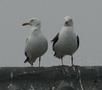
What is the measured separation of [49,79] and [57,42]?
3.37 m

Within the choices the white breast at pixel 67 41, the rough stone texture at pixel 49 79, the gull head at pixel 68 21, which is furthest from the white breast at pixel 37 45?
the rough stone texture at pixel 49 79

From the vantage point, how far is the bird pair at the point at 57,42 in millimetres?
11687

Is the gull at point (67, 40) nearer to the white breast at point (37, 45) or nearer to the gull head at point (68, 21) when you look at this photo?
the gull head at point (68, 21)

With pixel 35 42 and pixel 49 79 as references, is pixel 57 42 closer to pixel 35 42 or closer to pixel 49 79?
pixel 35 42

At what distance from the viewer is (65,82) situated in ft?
28.2

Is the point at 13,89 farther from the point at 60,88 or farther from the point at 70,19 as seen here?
the point at 70,19

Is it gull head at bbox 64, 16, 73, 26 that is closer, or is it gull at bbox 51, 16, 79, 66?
gull at bbox 51, 16, 79, 66

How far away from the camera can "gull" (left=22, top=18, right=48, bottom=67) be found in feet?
38.3

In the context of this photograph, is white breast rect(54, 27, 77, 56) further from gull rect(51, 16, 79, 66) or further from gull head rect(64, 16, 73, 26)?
gull head rect(64, 16, 73, 26)

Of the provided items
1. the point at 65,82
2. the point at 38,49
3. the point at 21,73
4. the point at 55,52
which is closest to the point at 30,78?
the point at 21,73

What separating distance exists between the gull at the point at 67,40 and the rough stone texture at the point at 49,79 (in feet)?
9.66

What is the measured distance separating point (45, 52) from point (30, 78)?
338 centimetres

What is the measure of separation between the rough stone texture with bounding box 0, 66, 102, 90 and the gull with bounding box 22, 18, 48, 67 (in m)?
2.90

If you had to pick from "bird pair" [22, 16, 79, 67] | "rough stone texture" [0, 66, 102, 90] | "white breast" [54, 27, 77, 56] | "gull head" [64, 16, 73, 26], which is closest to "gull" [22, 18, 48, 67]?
"bird pair" [22, 16, 79, 67]
